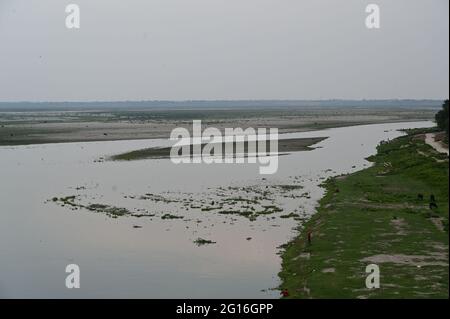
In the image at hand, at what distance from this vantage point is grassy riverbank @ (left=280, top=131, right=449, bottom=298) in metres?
19.9

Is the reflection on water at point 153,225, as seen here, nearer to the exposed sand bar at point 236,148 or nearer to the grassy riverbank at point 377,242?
the grassy riverbank at point 377,242

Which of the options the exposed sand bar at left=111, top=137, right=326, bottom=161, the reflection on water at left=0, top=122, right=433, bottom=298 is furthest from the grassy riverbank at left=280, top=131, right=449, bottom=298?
the exposed sand bar at left=111, top=137, right=326, bottom=161

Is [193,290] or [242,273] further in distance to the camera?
[242,273]

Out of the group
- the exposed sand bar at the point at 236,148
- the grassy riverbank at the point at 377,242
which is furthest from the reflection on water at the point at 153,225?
the exposed sand bar at the point at 236,148

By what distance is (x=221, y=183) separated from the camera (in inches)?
1847

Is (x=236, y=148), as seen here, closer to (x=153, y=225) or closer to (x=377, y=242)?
(x=153, y=225)

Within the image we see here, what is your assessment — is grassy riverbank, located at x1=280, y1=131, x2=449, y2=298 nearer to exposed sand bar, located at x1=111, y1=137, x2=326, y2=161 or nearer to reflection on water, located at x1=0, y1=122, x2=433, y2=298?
reflection on water, located at x1=0, y1=122, x2=433, y2=298

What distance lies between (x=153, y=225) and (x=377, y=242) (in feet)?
46.1

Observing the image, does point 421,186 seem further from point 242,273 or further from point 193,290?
point 193,290

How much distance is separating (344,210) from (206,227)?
350 inches

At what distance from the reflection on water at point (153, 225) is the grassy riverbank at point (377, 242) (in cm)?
149

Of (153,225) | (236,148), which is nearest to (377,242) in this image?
(153,225)

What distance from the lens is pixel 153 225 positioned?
3253 centimetres
